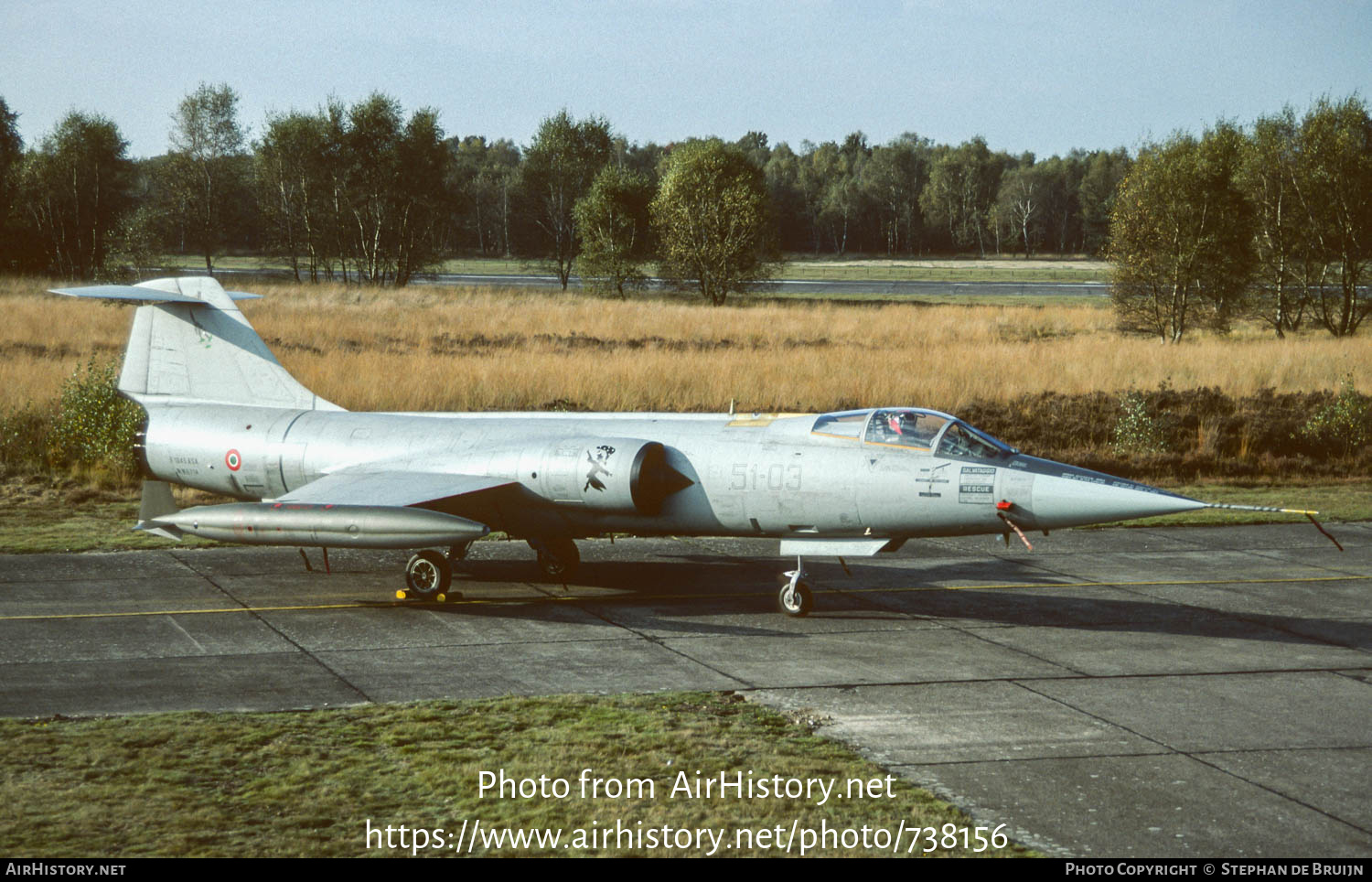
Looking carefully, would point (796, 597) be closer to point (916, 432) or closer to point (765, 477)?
point (765, 477)

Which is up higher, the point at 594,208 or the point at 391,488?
the point at 594,208

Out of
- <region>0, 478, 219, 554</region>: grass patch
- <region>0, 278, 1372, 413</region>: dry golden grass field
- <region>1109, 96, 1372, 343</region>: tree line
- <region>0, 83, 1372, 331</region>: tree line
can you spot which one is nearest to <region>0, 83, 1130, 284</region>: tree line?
<region>0, 83, 1372, 331</region>: tree line

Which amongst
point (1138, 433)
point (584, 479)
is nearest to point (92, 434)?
point (584, 479)

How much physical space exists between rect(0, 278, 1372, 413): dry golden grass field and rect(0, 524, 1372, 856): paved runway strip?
10.5 m

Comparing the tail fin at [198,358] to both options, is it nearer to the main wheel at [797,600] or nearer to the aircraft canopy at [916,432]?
the main wheel at [797,600]

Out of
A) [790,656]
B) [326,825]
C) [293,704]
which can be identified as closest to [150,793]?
[326,825]

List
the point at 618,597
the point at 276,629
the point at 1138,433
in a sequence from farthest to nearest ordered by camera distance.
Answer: the point at 1138,433
the point at 618,597
the point at 276,629

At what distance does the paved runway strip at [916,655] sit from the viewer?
8695 mm

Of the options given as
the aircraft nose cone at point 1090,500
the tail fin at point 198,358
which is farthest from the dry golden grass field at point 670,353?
the aircraft nose cone at point 1090,500

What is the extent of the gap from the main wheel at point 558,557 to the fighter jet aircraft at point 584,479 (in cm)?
2

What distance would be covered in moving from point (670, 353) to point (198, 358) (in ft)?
64.6

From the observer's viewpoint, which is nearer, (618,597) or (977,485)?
(977,485)

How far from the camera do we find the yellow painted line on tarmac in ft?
44.1

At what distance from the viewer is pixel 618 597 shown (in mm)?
15000
